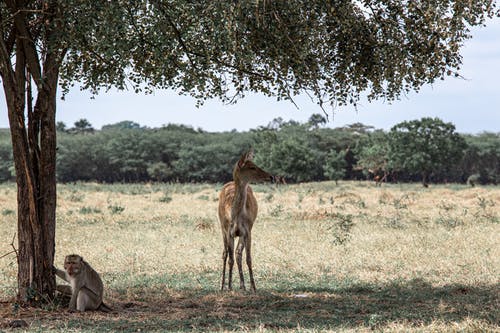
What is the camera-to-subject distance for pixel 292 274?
49.3ft

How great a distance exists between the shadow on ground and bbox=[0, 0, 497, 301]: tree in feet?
5.75

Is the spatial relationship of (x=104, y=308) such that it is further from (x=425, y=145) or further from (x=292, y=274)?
(x=425, y=145)

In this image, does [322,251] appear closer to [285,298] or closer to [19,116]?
[285,298]

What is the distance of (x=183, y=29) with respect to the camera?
11547mm

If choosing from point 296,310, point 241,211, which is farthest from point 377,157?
point 296,310

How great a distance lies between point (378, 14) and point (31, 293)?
24.8 ft

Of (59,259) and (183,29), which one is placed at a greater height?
(183,29)

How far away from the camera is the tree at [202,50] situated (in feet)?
36.2

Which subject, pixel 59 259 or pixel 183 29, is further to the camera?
pixel 59 259

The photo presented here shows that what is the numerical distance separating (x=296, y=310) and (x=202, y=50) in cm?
481

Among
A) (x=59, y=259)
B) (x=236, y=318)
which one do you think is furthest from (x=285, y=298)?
(x=59, y=259)

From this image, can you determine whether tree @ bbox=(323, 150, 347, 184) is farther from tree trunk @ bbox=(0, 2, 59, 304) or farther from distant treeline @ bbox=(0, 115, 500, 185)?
tree trunk @ bbox=(0, 2, 59, 304)

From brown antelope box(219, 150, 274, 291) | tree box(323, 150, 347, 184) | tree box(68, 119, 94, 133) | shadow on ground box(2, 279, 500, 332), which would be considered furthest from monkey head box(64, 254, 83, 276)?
tree box(68, 119, 94, 133)

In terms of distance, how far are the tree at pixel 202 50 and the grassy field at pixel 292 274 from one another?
2.03 m
